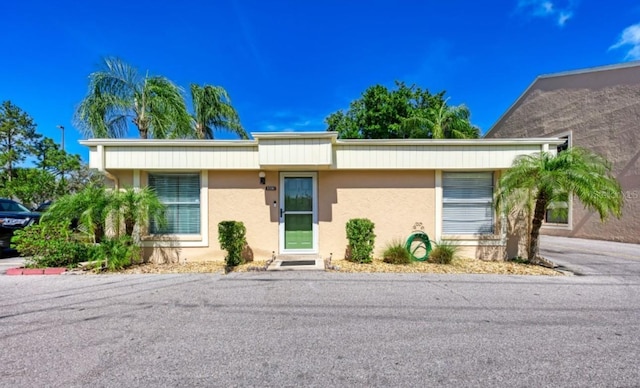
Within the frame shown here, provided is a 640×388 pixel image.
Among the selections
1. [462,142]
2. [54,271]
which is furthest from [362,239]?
[54,271]

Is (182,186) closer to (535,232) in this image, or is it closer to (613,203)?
(535,232)

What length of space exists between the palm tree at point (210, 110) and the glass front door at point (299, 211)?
875cm

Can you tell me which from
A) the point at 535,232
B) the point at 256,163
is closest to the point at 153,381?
the point at 256,163

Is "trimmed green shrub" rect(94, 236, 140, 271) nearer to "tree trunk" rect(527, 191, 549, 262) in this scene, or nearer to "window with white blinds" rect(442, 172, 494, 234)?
"window with white blinds" rect(442, 172, 494, 234)

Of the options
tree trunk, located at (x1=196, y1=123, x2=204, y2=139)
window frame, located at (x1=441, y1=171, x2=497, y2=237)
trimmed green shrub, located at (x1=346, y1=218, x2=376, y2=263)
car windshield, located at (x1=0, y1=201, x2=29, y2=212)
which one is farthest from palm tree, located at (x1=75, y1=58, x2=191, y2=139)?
window frame, located at (x1=441, y1=171, x2=497, y2=237)

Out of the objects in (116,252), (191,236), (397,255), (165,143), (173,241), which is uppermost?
(165,143)

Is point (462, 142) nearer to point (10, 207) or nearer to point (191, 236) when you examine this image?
point (191, 236)

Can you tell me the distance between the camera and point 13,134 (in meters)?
19.1

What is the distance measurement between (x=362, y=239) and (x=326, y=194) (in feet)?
4.79

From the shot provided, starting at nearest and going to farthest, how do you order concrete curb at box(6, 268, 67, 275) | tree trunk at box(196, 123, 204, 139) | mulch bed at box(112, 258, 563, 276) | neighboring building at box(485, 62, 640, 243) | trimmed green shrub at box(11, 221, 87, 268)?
concrete curb at box(6, 268, 67, 275) → mulch bed at box(112, 258, 563, 276) → trimmed green shrub at box(11, 221, 87, 268) → neighboring building at box(485, 62, 640, 243) → tree trunk at box(196, 123, 204, 139)

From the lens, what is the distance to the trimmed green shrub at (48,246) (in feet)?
19.9

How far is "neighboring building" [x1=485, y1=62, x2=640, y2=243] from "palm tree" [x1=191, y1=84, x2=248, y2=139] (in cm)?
1430

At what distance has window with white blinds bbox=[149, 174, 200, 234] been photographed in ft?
22.8

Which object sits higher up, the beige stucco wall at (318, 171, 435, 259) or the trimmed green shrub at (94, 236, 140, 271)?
the beige stucco wall at (318, 171, 435, 259)
